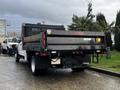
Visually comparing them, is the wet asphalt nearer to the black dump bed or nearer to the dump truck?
the dump truck

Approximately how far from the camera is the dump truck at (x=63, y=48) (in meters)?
11.2

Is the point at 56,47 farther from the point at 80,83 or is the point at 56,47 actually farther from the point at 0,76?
the point at 0,76

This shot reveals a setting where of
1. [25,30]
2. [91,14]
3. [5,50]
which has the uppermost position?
[91,14]

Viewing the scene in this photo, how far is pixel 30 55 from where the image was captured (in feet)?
45.5

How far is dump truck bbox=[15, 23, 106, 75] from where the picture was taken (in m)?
11.2

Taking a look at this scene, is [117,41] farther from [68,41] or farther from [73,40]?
[68,41]

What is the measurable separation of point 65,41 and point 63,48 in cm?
31

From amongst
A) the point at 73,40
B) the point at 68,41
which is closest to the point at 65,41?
the point at 68,41

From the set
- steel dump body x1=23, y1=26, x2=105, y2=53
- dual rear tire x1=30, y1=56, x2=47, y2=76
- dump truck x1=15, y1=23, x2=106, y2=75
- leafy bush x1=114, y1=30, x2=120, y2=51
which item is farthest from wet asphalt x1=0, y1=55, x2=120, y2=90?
leafy bush x1=114, y1=30, x2=120, y2=51

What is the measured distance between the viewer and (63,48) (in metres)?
11.5

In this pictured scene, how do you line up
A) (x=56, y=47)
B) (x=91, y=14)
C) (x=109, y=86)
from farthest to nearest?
(x=91, y=14), (x=56, y=47), (x=109, y=86)

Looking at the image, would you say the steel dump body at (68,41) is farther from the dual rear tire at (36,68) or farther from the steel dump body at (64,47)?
the dual rear tire at (36,68)

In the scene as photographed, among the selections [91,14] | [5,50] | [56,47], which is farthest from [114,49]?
[56,47]

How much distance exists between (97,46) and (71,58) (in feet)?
4.49
